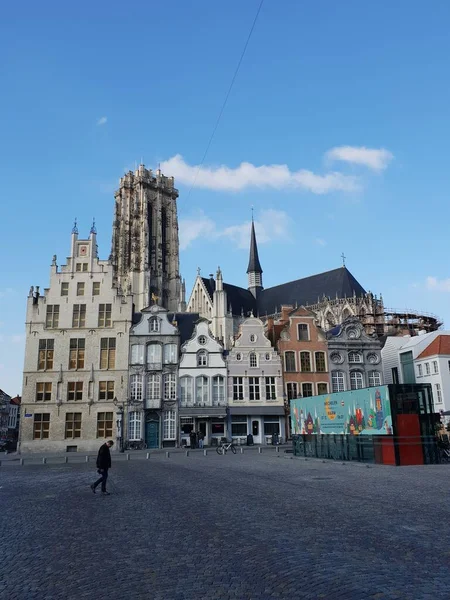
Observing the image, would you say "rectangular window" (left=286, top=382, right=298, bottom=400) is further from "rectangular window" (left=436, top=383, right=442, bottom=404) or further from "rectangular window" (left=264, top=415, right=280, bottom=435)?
"rectangular window" (left=436, top=383, right=442, bottom=404)

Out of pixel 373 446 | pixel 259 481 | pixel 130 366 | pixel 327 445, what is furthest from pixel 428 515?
pixel 130 366

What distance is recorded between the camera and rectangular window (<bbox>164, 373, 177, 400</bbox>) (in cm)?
4081

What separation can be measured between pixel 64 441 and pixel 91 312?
403 inches

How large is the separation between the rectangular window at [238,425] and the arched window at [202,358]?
15.7 ft

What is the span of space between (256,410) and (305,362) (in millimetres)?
6282

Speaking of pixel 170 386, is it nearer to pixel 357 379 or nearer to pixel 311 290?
pixel 357 379

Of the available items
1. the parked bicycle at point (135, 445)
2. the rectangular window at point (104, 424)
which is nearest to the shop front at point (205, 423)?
the parked bicycle at point (135, 445)

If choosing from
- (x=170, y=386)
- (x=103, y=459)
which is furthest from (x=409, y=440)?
(x=170, y=386)

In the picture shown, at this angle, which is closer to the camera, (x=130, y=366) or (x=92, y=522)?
(x=92, y=522)

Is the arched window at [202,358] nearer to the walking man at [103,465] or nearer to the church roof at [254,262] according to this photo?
the walking man at [103,465]

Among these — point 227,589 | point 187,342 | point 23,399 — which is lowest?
point 227,589

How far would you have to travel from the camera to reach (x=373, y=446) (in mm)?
23125

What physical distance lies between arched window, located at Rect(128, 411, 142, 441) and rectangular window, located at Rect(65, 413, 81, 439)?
3886mm

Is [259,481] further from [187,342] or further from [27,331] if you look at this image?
[27,331]
